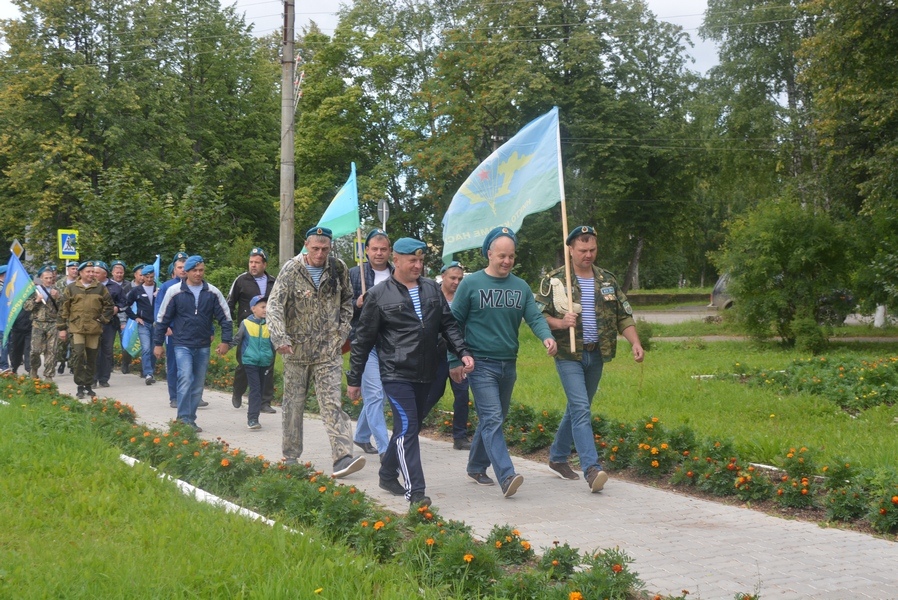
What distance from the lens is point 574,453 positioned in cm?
927

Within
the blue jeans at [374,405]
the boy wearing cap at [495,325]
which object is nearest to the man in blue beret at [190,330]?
the blue jeans at [374,405]

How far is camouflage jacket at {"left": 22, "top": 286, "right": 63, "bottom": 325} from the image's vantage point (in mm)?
15805

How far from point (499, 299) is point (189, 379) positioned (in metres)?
4.62

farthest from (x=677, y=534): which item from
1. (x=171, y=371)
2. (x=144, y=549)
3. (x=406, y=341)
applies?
(x=171, y=371)

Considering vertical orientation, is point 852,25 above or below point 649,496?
above

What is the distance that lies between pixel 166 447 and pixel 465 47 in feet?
106

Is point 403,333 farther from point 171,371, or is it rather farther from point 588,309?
point 171,371

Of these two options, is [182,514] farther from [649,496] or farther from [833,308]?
[833,308]

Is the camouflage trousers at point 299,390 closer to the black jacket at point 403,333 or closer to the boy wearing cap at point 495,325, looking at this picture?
the black jacket at point 403,333

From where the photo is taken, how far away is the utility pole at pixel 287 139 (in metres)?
18.0

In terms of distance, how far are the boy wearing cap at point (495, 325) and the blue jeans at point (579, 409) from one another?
1.28ft

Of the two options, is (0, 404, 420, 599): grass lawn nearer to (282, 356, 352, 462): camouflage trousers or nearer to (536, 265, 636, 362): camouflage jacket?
(282, 356, 352, 462): camouflage trousers

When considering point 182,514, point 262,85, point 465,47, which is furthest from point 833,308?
point 262,85

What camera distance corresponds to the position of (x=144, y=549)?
543 centimetres
